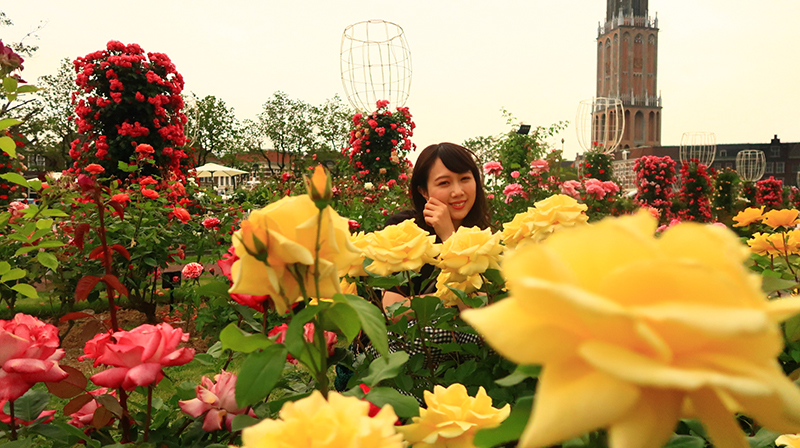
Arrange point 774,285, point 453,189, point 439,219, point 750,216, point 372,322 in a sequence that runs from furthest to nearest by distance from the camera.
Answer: point 453,189, point 439,219, point 750,216, point 774,285, point 372,322

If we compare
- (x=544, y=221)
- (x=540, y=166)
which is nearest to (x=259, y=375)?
(x=544, y=221)

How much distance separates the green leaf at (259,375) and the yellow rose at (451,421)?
14cm

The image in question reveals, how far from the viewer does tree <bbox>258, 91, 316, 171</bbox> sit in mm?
28016

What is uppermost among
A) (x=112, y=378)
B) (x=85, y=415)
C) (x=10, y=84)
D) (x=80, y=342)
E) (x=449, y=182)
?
(x=10, y=84)

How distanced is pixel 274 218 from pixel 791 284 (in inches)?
22.6

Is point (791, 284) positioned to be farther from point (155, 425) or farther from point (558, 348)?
point (155, 425)

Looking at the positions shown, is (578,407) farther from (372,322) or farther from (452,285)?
(452,285)

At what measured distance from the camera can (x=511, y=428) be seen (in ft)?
1.24

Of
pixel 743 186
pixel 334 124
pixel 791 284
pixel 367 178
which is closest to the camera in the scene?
pixel 791 284

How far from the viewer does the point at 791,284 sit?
0.58 m

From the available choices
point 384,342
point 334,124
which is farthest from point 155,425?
point 334,124

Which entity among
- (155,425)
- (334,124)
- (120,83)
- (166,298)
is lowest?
(166,298)

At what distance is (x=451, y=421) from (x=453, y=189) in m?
1.75

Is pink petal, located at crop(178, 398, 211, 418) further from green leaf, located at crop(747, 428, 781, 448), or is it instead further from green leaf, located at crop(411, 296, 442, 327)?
green leaf, located at crop(747, 428, 781, 448)
